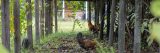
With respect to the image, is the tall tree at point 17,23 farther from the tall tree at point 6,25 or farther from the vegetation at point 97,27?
the tall tree at point 6,25

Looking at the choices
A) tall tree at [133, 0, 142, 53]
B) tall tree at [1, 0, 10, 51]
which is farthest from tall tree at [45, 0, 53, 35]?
tall tree at [133, 0, 142, 53]

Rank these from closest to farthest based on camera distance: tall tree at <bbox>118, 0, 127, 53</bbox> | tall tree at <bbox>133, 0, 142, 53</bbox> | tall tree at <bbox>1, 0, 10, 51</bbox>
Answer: tall tree at <bbox>1, 0, 10, 51</bbox> → tall tree at <bbox>133, 0, 142, 53</bbox> → tall tree at <bbox>118, 0, 127, 53</bbox>

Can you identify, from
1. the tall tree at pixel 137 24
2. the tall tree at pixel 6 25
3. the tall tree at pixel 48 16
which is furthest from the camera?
the tall tree at pixel 48 16

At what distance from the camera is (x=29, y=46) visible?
10.0 meters

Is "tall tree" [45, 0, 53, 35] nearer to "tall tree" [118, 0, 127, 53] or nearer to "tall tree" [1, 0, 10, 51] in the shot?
"tall tree" [118, 0, 127, 53]

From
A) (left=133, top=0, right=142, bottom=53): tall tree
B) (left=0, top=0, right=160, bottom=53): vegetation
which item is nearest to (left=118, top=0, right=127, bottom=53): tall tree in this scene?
→ (left=0, top=0, right=160, bottom=53): vegetation

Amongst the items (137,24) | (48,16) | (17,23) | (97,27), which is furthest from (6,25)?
(97,27)

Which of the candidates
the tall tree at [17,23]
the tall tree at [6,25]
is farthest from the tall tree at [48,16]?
the tall tree at [6,25]

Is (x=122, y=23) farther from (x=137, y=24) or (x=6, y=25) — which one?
(x=6, y=25)

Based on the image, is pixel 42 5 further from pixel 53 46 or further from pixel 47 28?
pixel 53 46

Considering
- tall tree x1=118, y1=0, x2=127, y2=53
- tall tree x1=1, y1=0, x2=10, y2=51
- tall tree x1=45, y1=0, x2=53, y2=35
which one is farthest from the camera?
tall tree x1=45, y1=0, x2=53, y2=35

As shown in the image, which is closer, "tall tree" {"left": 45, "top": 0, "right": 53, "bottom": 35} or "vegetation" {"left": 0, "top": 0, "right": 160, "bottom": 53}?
"vegetation" {"left": 0, "top": 0, "right": 160, "bottom": 53}

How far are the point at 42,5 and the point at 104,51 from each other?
5.57m

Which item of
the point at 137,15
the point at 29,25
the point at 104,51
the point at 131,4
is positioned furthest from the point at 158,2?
the point at 131,4
